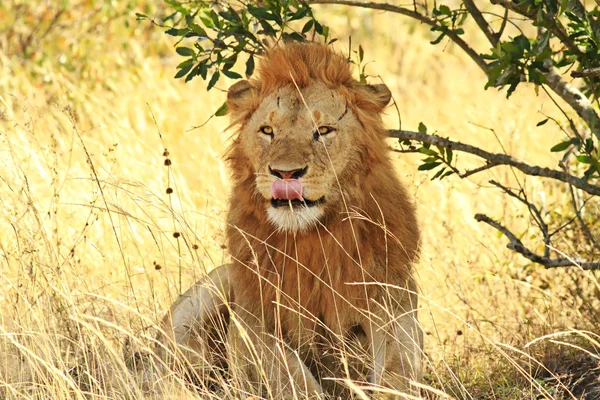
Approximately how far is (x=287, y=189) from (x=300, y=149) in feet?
0.67

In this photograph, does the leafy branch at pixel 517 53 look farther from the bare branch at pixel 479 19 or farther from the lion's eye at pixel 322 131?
the lion's eye at pixel 322 131

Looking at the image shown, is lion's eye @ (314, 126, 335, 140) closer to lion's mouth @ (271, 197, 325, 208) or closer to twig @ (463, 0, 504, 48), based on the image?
lion's mouth @ (271, 197, 325, 208)

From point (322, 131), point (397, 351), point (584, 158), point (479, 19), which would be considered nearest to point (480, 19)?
point (479, 19)

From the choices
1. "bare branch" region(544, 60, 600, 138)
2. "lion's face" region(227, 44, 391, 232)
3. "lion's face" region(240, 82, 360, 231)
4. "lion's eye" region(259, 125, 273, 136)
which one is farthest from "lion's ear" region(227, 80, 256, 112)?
"bare branch" region(544, 60, 600, 138)

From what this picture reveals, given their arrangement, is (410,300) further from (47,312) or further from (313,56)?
(47,312)

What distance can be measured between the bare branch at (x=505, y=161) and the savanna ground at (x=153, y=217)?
9 centimetres

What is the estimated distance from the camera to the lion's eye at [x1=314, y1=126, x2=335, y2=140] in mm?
4250

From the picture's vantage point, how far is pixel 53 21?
1116 cm

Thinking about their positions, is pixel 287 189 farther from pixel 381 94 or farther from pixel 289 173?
pixel 381 94

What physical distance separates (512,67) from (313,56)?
866 mm

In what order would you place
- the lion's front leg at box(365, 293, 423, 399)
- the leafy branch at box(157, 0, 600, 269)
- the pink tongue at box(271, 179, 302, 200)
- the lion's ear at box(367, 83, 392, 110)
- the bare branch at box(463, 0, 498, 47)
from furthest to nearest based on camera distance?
the bare branch at box(463, 0, 498, 47) → the lion's ear at box(367, 83, 392, 110) → the leafy branch at box(157, 0, 600, 269) → the lion's front leg at box(365, 293, 423, 399) → the pink tongue at box(271, 179, 302, 200)

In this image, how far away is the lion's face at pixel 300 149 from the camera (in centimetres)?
407

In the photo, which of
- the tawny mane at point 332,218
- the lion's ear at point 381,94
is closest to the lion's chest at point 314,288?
the tawny mane at point 332,218

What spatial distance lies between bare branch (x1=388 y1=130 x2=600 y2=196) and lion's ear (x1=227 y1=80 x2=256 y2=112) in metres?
0.74
